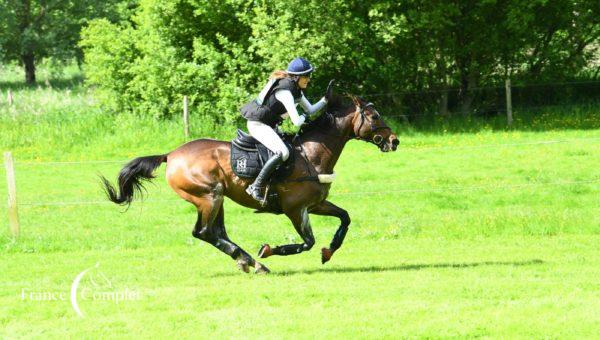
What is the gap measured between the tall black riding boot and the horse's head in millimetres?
1085

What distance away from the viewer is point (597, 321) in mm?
8102

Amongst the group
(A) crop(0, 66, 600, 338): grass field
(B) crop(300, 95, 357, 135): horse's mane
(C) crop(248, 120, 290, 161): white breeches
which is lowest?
(A) crop(0, 66, 600, 338): grass field

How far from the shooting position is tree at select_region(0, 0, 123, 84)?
50.2 metres

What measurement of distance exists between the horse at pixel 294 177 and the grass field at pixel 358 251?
0.43m

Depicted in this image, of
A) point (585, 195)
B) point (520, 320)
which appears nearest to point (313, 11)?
point (585, 195)

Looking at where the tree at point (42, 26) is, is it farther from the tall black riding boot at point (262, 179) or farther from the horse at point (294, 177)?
the tall black riding boot at point (262, 179)

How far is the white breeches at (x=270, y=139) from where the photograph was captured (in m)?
10.8

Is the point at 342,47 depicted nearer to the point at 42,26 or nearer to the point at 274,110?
the point at 274,110

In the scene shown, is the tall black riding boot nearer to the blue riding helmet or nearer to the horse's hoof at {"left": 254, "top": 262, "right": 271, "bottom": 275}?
the horse's hoof at {"left": 254, "top": 262, "right": 271, "bottom": 275}

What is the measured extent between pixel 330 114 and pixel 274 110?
81cm

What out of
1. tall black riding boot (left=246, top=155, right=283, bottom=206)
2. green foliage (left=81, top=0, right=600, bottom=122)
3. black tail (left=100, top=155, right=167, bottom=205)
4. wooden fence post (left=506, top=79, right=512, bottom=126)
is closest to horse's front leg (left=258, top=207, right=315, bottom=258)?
tall black riding boot (left=246, top=155, right=283, bottom=206)

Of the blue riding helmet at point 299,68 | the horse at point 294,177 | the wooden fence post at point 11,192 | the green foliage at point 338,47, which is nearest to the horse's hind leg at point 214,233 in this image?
the horse at point 294,177

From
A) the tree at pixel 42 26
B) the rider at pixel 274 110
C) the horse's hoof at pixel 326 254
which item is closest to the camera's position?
the rider at pixel 274 110

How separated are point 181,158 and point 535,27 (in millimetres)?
20601
